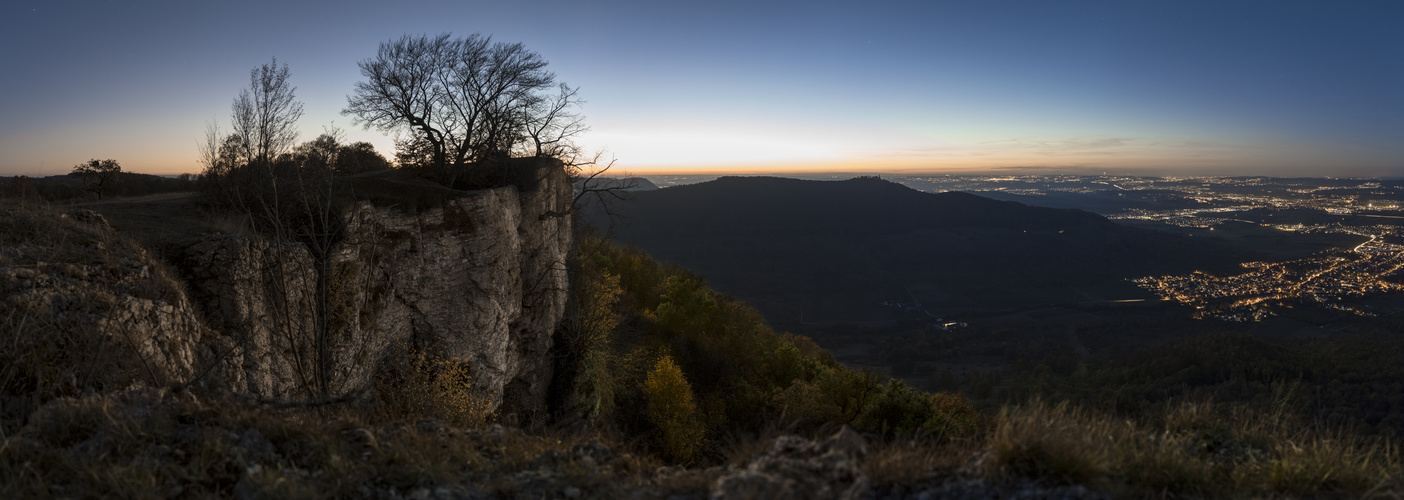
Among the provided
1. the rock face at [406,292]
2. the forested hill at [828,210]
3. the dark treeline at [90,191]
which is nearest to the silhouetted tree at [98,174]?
the dark treeline at [90,191]

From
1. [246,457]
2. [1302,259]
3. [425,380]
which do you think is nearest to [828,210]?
[1302,259]

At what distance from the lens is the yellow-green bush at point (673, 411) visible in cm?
2380

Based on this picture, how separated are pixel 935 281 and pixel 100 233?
13713 cm

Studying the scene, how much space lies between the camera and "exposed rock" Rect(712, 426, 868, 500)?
3.55m

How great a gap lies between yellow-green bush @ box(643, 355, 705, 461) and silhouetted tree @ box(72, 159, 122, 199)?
68.7 ft

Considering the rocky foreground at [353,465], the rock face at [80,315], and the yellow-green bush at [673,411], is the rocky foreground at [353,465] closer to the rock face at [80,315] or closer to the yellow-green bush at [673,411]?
the rock face at [80,315]

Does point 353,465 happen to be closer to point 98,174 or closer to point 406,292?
point 406,292

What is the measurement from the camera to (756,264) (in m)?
133

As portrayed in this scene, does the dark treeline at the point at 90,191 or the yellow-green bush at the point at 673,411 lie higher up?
the dark treeline at the point at 90,191

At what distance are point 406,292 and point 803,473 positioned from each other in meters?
13.8

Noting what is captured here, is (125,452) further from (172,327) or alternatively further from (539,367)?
(539,367)

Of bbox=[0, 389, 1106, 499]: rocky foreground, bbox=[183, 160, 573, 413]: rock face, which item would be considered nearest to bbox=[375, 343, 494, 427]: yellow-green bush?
bbox=[183, 160, 573, 413]: rock face

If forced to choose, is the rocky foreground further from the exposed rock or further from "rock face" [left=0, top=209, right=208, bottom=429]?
"rock face" [left=0, top=209, right=208, bottom=429]

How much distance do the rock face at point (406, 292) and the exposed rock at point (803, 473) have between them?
6.54 m
